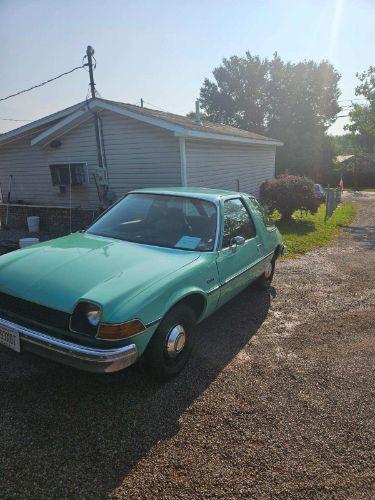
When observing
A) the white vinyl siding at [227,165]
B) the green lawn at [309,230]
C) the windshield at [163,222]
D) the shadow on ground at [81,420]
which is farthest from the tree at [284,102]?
the shadow on ground at [81,420]

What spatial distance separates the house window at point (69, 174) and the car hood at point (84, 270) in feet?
23.8

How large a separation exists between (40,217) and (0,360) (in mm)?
8397

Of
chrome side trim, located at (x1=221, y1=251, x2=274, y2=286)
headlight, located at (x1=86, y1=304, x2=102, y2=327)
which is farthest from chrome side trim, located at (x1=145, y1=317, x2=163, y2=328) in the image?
chrome side trim, located at (x1=221, y1=251, x2=274, y2=286)

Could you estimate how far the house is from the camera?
8891 mm

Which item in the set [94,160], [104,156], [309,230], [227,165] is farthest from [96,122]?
[309,230]

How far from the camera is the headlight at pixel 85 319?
95.1 inches

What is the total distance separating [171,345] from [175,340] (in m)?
0.05

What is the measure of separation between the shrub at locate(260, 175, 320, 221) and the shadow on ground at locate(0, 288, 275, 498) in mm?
8536

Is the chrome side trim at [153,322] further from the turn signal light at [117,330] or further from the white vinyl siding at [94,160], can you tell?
the white vinyl siding at [94,160]

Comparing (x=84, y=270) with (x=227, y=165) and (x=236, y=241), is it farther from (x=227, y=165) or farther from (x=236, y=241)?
(x=227, y=165)

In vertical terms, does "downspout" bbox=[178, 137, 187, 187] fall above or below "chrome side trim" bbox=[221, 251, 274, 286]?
above

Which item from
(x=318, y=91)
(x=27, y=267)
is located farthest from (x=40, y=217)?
(x=318, y=91)

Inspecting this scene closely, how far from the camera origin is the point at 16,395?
2791 millimetres

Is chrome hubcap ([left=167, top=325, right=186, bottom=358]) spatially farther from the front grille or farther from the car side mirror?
the car side mirror
